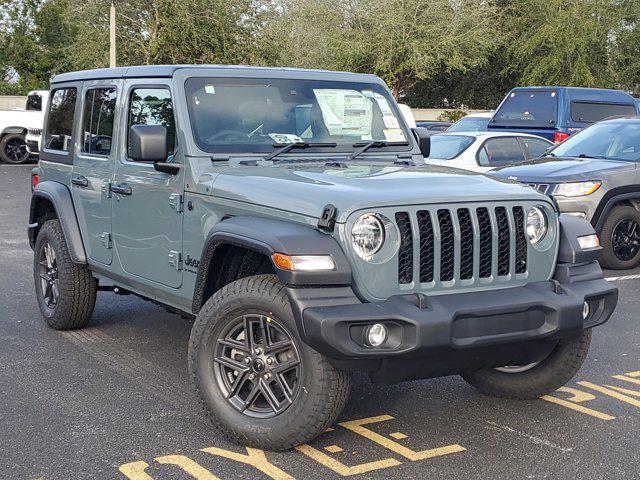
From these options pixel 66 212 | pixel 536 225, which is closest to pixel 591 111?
pixel 66 212

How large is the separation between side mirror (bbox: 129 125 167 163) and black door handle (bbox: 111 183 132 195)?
71 centimetres

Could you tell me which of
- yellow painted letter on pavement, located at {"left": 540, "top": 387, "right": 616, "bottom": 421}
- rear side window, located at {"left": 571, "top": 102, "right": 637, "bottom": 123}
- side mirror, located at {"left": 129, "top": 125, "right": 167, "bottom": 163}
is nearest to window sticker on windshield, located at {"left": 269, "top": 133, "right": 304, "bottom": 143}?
side mirror, located at {"left": 129, "top": 125, "right": 167, "bottom": 163}

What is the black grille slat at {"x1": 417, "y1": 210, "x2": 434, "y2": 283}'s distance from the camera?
454 centimetres

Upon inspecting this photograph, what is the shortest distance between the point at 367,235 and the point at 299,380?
74 centimetres

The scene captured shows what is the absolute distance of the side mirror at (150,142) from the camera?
17.4 ft

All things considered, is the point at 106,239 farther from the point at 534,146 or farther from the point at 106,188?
the point at 534,146

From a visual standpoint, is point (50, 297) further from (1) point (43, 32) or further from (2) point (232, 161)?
(1) point (43, 32)

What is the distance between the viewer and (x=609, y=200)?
10.1m

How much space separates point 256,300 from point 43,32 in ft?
156

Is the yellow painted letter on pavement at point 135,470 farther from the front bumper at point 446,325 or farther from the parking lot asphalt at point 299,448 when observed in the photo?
the front bumper at point 446,325

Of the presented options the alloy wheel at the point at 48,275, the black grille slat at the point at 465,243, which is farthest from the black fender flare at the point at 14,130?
the black grille slat at the point at 465,243

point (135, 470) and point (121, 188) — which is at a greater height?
point (121, 188)

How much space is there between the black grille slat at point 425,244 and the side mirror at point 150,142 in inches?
63.0

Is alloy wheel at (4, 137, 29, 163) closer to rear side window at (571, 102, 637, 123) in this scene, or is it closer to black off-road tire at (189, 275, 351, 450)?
rear side window at (571, 102, 637, 123)
